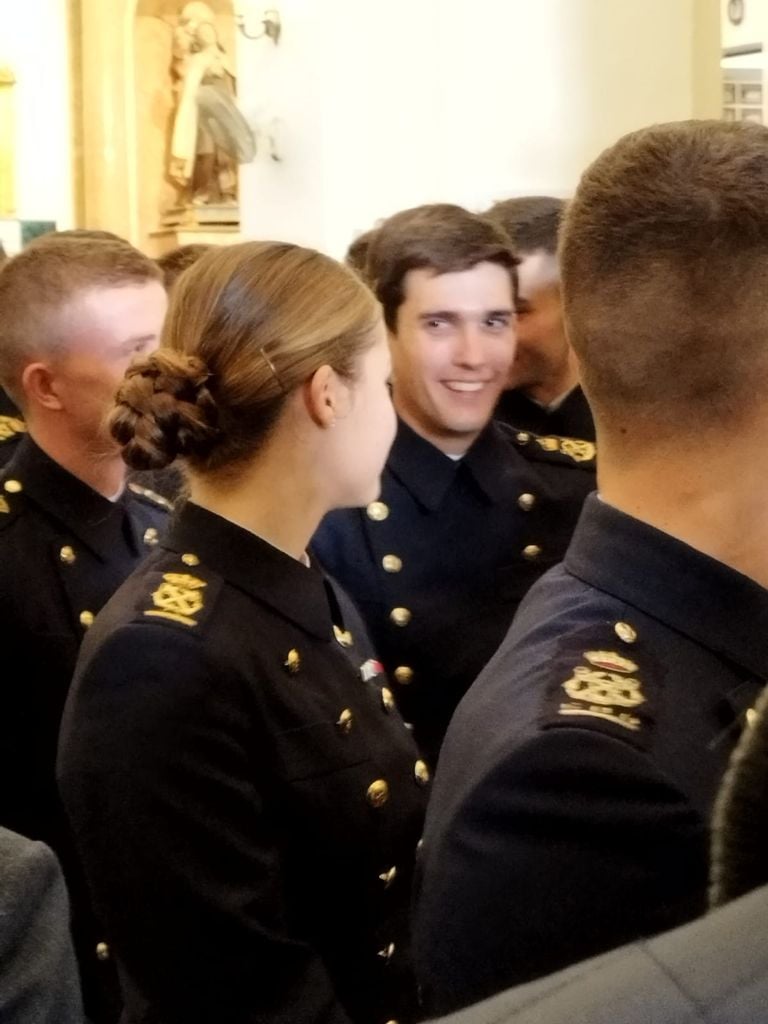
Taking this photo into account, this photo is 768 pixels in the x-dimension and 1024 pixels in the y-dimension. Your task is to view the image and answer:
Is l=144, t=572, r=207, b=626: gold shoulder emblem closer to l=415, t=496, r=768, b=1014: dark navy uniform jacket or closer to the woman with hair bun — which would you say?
the woman with hair bun

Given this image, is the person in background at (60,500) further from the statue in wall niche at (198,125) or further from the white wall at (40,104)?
the white wall at (40,104)

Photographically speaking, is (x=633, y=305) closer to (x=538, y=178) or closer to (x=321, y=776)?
(x=321, y=776)

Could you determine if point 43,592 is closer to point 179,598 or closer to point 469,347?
point 179,598

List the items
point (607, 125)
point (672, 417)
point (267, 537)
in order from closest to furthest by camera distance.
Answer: point (672, 417)
point (267, 537)
point (607, 125)

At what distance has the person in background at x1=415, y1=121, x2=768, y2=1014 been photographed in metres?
0.72

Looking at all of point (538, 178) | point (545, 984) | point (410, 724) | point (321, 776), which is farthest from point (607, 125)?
point (545, 984)

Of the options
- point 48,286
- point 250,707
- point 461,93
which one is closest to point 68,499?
point 48,286

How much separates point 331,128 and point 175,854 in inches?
97.2

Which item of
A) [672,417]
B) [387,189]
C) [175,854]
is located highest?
[387,189]

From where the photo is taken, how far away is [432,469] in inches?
66.4

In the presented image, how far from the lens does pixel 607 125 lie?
2.96 m

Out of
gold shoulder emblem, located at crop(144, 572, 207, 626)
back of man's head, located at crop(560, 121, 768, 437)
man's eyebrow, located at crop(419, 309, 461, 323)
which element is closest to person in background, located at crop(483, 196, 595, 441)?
man's eyebrow, located at crop(419, 309, 461, 323)

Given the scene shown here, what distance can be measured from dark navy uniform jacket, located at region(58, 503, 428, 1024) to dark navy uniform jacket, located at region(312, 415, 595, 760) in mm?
414

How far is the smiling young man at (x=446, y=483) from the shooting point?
1639 millimetres
